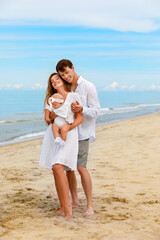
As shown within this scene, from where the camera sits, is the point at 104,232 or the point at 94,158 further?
the point at 94,158

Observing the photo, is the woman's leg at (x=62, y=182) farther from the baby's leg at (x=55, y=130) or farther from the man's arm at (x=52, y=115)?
the man's arm at (x=52, y=115)

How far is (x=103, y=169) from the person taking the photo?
715 cm

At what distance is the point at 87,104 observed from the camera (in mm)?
4340

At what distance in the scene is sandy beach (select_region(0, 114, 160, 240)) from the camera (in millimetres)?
3855

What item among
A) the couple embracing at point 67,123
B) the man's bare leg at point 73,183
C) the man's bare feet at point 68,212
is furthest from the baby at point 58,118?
the man's bare feet at point 68,212

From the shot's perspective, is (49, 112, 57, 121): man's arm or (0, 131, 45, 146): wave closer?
(49, 112, 57, 121): man's arm

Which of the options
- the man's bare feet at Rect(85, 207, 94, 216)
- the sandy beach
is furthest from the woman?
the sandy beach

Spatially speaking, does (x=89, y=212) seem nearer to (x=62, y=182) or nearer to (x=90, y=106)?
(x=62, y=182)

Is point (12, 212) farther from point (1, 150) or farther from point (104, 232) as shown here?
point (1, 150)

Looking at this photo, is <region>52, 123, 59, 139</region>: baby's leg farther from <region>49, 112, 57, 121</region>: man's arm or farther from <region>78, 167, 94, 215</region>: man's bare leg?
<region>78, 167, 94, 215</region>: man's bare leg

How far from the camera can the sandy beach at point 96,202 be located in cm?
386

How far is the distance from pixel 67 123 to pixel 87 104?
1.23 feet

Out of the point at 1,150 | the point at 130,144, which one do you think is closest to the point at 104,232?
the point at 130,144

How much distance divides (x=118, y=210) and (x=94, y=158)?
3.82 metres
